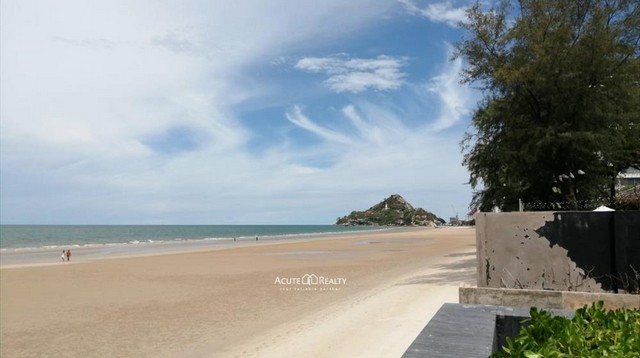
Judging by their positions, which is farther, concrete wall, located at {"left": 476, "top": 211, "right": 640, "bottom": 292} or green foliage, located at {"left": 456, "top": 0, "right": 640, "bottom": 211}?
green foliage, located at {"left": 456, "top": 0, "right": 640, "bottom": 211}

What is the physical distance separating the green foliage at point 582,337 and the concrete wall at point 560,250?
6444mm

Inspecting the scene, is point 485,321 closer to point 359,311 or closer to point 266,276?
point 359,311

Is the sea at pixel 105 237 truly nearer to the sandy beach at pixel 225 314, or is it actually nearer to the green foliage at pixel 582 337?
the sandy beach at pixel 225 314

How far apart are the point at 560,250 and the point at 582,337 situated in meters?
7.29

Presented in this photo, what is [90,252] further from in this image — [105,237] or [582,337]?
[582,337]

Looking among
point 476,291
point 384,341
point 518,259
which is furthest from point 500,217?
point 384,341

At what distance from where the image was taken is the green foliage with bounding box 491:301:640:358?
1.88m

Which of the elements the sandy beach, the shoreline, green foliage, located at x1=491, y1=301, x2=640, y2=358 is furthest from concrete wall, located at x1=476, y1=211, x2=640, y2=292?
the shoreline

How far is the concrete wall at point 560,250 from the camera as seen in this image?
8164mm

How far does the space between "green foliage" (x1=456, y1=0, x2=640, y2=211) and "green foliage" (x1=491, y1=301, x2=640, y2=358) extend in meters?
15.2

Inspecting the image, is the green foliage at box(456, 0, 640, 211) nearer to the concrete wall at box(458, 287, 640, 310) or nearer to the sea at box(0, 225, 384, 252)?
the concrete wall at box(458, 287, 640, 310)

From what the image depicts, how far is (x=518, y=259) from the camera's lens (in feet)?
29.3

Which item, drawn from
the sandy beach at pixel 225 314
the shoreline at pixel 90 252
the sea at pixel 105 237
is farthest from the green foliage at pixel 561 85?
the sea at pixel 105 237

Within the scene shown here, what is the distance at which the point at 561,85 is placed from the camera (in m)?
16.5
